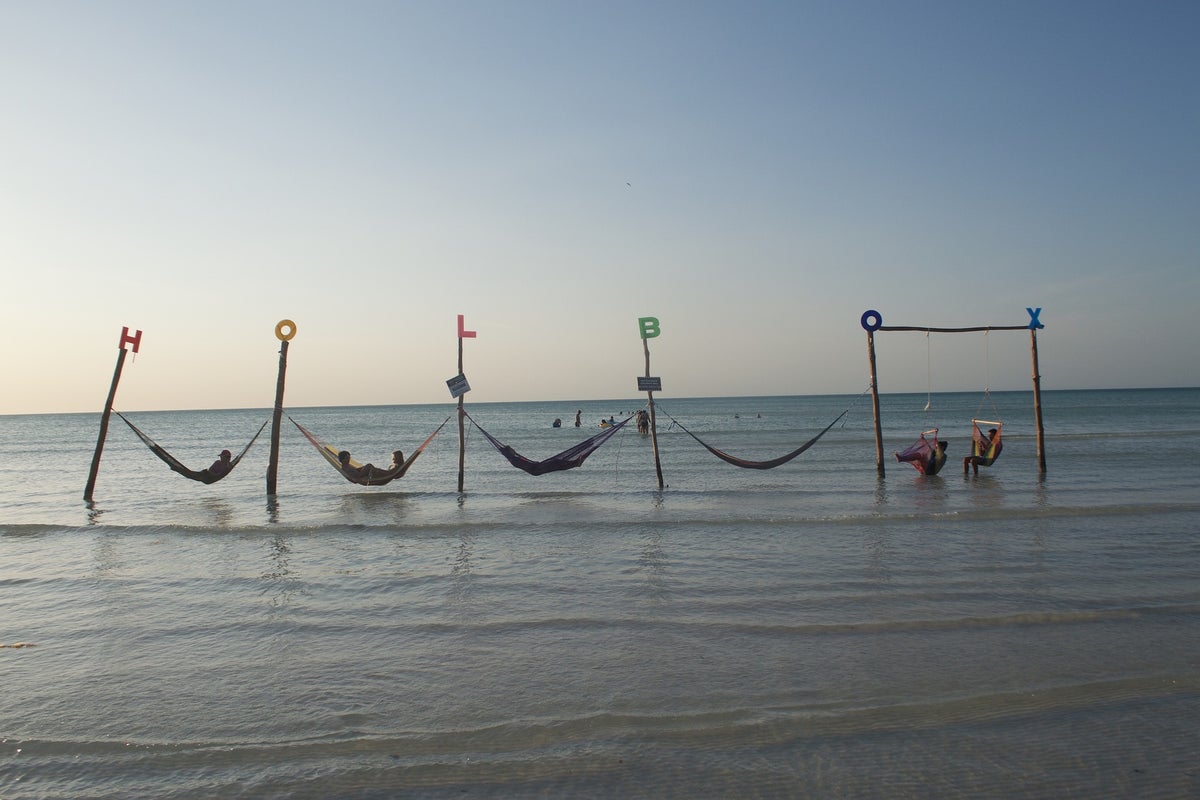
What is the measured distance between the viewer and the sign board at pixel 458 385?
13.8m

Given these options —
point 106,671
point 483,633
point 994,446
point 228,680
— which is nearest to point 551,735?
point 483,633

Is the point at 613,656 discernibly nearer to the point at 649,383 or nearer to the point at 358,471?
the point at 649,383

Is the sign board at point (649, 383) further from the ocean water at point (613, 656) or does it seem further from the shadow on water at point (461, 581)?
the shadow on water at point (461, 581)

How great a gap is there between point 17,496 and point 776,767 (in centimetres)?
1821

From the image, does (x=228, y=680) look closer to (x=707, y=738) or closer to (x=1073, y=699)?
(x=707, y=738)

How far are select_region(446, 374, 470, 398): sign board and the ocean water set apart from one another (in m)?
3.35

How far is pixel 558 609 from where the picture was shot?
6004 millimetres

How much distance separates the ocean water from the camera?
10.9 ft

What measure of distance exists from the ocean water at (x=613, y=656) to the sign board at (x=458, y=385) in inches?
132

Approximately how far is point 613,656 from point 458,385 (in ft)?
31.9

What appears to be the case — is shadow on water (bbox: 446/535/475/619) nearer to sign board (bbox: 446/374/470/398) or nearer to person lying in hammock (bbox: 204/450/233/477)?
sign board (bbox: 446/374/470/398)

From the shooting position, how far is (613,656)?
15.8 feet

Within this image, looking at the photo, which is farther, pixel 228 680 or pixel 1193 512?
pixel 1193 512

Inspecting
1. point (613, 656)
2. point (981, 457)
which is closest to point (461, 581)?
point (613, 656)
